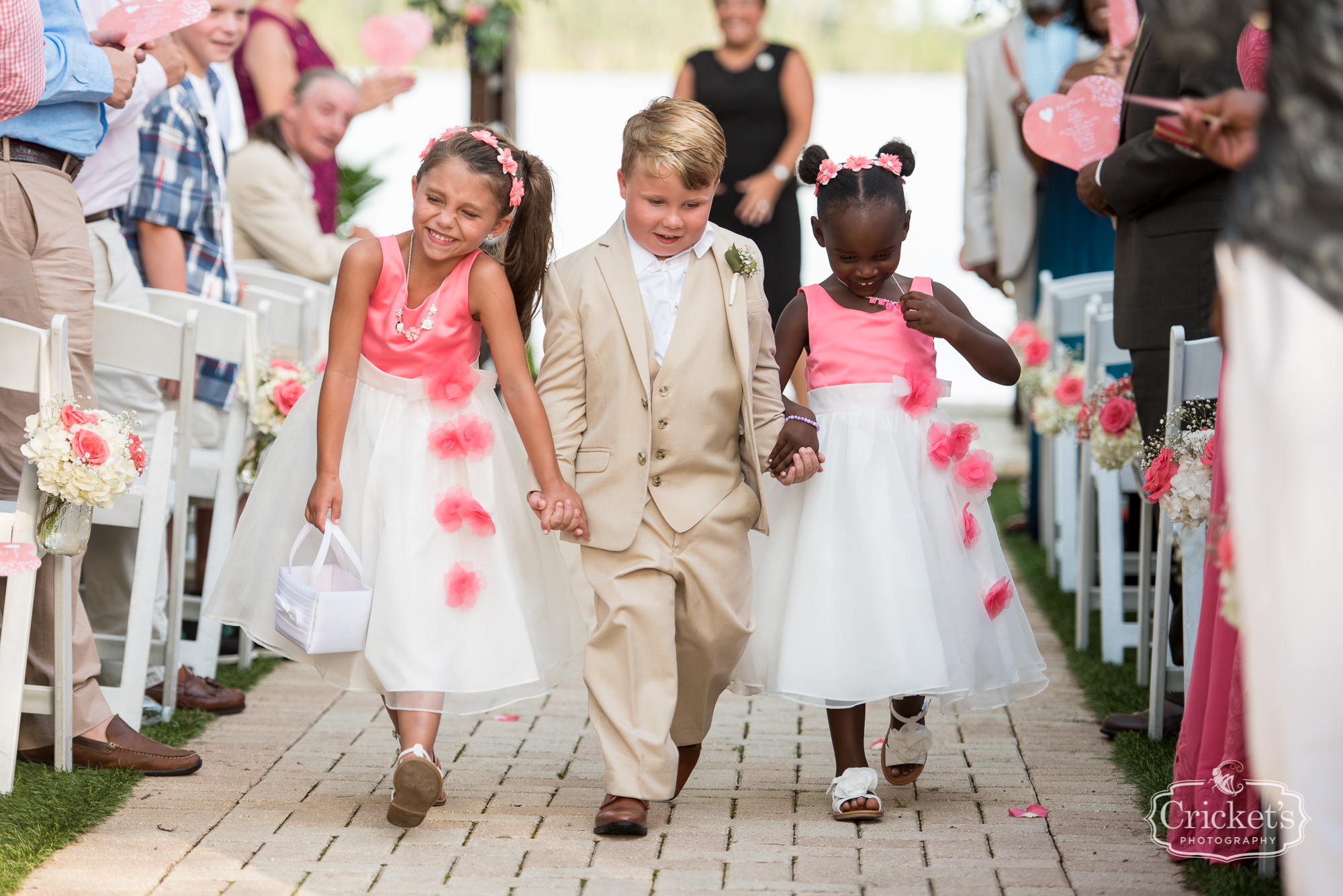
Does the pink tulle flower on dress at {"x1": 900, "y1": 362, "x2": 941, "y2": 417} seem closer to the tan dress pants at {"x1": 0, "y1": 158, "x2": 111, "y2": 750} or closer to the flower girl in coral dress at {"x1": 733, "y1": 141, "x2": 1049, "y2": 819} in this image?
the flower girl in coral dress at {"x1": 733, "y1": 141, "x2": 1049, "y2": 819}

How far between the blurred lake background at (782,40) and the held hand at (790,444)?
837 centimetres

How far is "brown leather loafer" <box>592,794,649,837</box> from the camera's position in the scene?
319cm

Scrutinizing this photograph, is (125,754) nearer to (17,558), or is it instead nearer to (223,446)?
(17,558)

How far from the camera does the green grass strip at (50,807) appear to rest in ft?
9.71

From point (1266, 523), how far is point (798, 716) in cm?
258

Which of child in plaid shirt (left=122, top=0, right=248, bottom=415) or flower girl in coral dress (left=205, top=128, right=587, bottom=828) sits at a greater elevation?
child in plaid shirt (left=122, top=0, right=248, bottom=415)

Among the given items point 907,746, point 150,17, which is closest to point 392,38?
point 150,17

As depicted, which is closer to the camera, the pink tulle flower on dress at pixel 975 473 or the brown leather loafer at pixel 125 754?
the pink tulle flower on dress at pixel 975 473

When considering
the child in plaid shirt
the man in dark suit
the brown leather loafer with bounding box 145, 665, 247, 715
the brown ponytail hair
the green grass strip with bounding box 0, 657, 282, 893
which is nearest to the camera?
the green grass strip with bounding box 0, 657, 282, 893

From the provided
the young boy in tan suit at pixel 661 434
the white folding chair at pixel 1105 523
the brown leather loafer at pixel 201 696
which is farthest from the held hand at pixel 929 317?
the brown leather loafer at pixel 201 696

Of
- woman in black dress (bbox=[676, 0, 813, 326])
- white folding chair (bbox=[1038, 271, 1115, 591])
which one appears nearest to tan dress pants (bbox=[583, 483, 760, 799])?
white folding chair (bbox=[1038, 271, 1115, 591])

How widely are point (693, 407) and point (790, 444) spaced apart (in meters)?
0.24

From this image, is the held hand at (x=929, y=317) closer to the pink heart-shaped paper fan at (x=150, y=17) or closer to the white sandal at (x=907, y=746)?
the white sandal at (x=907, y=746)

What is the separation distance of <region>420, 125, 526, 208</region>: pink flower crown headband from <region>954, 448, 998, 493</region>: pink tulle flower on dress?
47.7 inches
